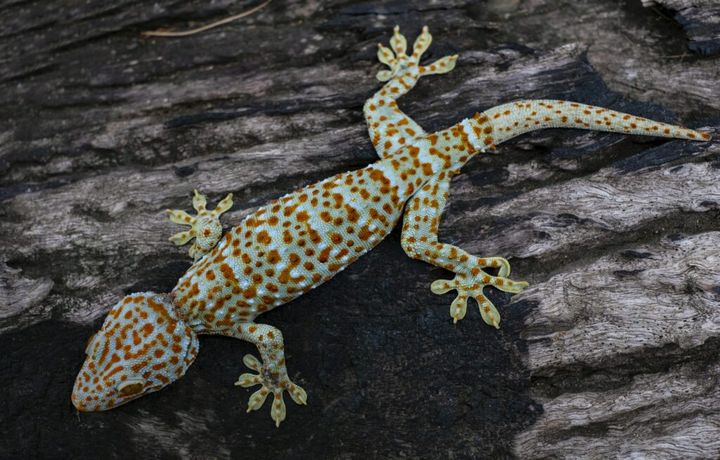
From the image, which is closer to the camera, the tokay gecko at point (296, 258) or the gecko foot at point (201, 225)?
the tokay gecko at point (296, 258)

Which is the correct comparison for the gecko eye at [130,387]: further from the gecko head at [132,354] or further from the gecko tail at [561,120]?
the gecko tail at [561,120]

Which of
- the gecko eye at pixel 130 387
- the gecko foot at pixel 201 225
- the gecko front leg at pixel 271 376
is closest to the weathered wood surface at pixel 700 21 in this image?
the gecko foot at pixel 201 225

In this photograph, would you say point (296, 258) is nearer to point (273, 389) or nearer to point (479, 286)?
point (273, 389)

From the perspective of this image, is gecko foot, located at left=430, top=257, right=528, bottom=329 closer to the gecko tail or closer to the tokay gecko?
the tokay gecko

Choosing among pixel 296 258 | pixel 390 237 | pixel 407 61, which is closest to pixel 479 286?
pixel 390 237

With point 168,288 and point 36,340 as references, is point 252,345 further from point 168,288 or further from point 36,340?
point 36,340

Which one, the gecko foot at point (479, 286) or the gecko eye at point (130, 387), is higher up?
the gecko foot at point (479, 286)

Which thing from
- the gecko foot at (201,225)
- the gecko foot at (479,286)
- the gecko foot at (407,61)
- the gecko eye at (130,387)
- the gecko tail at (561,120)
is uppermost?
the gecko foot at (407,61)
